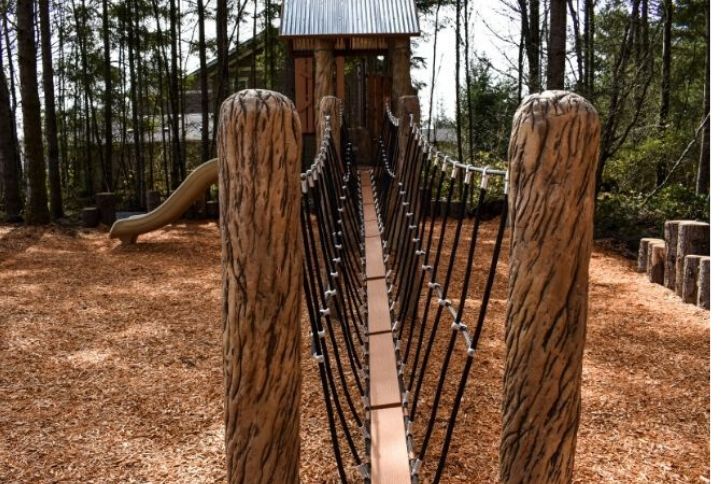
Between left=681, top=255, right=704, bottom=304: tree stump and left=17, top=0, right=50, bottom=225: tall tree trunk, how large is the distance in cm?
756

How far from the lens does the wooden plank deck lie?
1.83 m

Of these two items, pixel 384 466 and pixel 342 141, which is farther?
pixel 342 141

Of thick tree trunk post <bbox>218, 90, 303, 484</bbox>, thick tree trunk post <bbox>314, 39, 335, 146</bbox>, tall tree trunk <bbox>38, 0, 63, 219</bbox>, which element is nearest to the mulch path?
thick tree trunk post <bbox>218, 90, 303, 484</bbox>

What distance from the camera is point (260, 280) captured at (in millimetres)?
1225

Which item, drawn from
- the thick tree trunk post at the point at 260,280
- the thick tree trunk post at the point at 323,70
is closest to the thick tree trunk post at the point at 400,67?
the thick tree trunk post at the point at 323,70

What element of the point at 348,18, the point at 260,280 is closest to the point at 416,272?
the point at 348,18

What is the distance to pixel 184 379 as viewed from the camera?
3.53 metres

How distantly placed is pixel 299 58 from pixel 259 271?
19.2 feet

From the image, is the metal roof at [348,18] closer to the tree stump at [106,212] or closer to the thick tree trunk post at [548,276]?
the tree stump at [106,212]

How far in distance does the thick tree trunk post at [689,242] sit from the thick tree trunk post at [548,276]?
181 inches

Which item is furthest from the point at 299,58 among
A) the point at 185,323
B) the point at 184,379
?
the point at 184,379

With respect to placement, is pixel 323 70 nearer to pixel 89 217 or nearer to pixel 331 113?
pixel 331 113

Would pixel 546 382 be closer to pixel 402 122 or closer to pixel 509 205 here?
pixel 509 205

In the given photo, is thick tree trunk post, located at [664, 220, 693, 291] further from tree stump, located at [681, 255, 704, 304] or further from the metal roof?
the metal roof
